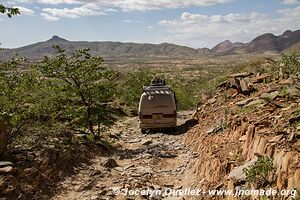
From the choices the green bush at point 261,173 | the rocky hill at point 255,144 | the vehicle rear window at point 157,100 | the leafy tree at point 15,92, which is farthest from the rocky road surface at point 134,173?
the green bush at point 261,173

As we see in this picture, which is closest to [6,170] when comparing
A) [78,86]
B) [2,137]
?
[2,137]

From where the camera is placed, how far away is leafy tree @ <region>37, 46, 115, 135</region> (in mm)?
13484

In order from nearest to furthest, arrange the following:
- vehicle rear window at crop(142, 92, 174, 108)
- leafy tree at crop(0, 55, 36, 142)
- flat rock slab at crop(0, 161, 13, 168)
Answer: flat rock slab at crop(0, 161, 13, 168) < leafy tree at crop(0, 55, 36, 142) < vehicle rear window at crop(142, 92, 174, 108)

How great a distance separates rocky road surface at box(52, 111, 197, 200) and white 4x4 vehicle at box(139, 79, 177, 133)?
1000mm

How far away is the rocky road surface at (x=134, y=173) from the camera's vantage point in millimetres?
8422

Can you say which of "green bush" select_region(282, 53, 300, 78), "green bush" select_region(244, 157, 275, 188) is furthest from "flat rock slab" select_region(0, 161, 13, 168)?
"green bush" select_region(282, 53, 300, 78)

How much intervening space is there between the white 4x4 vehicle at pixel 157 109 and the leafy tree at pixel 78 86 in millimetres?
1601

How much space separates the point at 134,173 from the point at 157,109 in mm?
5502

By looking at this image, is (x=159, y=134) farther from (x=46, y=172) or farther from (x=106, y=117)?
(x=46, y=172)

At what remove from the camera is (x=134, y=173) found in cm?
987

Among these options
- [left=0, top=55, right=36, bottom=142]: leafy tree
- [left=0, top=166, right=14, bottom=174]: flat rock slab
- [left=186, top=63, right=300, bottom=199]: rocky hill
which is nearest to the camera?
[left=186, top=63, right=300, bottom=199]: rocky hill

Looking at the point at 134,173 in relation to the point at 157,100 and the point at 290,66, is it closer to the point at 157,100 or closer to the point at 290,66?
the point at 157,100

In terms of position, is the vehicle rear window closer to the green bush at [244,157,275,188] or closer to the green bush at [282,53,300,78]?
the green bush at [282,53,300,78]

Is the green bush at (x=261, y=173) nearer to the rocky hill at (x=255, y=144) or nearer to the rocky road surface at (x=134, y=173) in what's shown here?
the rocky hill at (x=255, y=144)
